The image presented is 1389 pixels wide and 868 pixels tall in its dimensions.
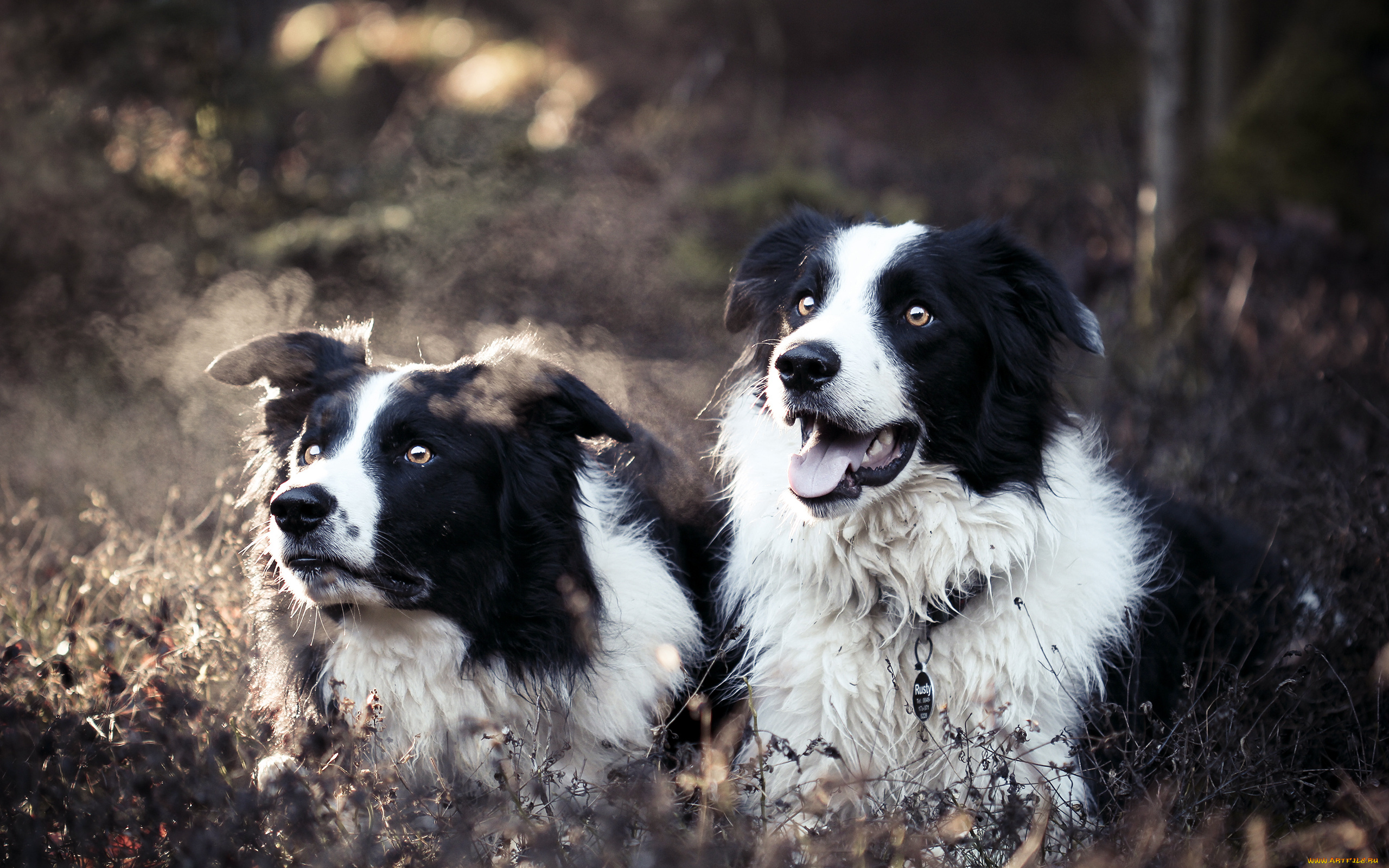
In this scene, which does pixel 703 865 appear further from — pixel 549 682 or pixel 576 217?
pixel 576 217

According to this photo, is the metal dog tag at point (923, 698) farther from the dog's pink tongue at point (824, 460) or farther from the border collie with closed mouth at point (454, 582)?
the border collie with closed mouth at point (454, 582)

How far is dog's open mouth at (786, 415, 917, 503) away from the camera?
Answer: 3168 mm

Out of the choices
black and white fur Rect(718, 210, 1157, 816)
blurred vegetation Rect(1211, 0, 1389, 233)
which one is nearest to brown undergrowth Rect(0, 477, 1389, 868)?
black and white fur Rect(718, 210, 1157, 816)

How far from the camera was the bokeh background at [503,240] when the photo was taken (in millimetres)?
5957

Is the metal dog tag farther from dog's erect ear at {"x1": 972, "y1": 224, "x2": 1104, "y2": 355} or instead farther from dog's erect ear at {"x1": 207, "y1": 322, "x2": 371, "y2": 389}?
dog's erect ear at {"x1": 207, "y1": 322, "x2": 371, "y2": 389}

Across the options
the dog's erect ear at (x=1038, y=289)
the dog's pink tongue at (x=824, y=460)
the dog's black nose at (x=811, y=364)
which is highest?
the dog's erect ear at (x=1038, y=289)

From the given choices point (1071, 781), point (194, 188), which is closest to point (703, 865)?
point (1071, 781)

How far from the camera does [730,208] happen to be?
8.36 metres

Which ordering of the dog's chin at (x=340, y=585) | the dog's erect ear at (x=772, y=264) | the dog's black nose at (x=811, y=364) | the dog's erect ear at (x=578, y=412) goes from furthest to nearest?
the dog's erect ear at (x=772, y=264) → the dog's erect ear at (x=578, y=412) → the dog's black nose at (x=811, y=364) → the dog's chin at (x=340, y=585)

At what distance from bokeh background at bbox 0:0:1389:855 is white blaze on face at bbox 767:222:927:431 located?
1325 mm

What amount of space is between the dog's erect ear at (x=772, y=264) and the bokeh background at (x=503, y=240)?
0.79 metres

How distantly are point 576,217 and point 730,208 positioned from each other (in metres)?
1.24

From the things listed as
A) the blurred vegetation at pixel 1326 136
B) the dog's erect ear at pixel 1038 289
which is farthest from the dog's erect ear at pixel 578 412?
the blurred vegetation at pixel 1326 136

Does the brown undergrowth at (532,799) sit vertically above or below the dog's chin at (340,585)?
below
